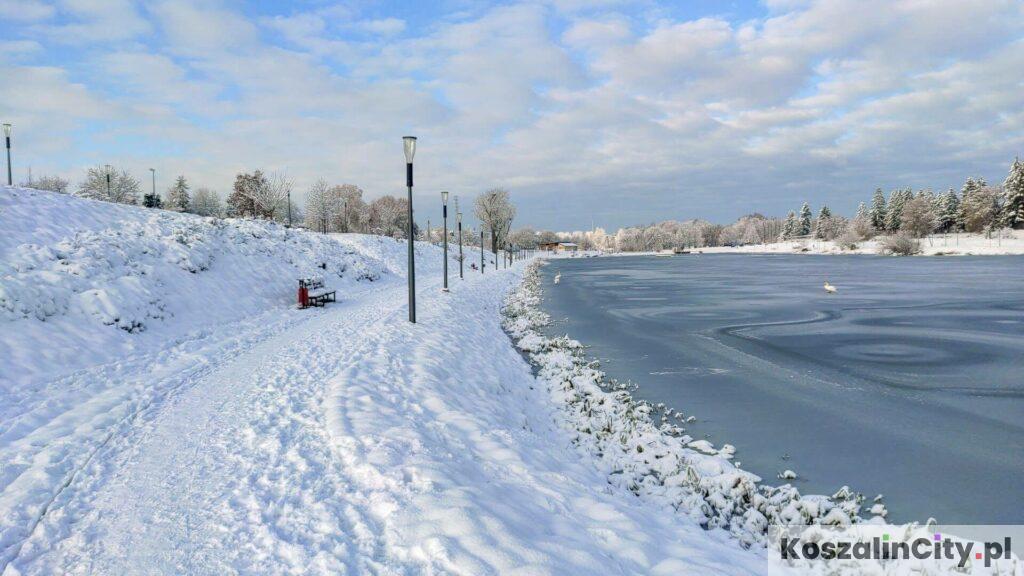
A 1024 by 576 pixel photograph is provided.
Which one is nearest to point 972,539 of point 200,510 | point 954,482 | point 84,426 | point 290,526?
point 954,482

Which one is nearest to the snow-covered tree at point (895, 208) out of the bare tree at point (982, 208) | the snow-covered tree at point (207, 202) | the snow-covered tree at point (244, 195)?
the bare tree at point (982, 208)

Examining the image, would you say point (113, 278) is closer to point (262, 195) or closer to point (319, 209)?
point (262, 195)

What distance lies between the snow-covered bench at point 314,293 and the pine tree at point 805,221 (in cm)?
15635

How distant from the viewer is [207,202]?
92375 mm

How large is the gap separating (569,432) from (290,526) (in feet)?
17.8

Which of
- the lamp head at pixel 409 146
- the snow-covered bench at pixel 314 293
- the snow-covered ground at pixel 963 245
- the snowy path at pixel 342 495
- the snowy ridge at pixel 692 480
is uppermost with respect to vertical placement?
the lamp head at pixel 409 146

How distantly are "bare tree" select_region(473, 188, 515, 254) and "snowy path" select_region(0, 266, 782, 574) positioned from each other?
86.6 metres

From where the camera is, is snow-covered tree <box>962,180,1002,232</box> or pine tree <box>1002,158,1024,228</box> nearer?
pine tree <box>1002,158,1024,228</box>

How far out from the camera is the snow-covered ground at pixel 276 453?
4043mm

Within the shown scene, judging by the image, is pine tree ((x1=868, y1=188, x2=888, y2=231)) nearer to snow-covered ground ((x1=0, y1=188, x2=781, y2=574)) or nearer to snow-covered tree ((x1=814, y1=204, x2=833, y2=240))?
snow-covered tree ((x1=814, y1=204, x2=833, y2=240))

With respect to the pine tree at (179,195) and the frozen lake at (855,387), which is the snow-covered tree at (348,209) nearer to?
the pine tree at (179,195)

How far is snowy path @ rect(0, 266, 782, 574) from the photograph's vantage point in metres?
3.92

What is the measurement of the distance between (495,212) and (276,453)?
91033mm

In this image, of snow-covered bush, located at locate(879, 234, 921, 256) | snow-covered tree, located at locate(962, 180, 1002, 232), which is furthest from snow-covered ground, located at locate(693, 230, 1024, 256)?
snow-covered tree, located at locate(962, 180, 1002, 232)
